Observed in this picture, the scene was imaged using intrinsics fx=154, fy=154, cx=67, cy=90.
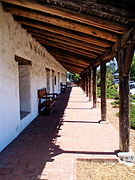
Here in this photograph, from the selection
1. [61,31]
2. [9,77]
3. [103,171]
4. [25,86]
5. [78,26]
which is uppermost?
[61,31]

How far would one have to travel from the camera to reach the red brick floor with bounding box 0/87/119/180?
2.64 meters

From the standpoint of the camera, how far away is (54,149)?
3.46 m

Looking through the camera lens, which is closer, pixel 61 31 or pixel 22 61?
pixel 61 31

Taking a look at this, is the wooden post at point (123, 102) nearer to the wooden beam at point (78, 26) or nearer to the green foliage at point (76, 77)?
the wooden beam at point (78, 26)

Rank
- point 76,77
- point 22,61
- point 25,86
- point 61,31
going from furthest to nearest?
point 76,77, point 25,86, point 22,61, point 61,31

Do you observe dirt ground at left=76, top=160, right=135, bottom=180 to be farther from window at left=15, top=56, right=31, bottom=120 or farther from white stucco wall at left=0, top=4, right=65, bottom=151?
window at left=15, top=56, right=31, bottom=120

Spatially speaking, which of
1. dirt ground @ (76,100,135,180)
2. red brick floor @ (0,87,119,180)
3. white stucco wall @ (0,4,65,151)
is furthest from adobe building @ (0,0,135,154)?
dirt ground @ (76,100,135,180)

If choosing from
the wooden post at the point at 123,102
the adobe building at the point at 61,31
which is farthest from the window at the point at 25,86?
the wooden post at the point at 123,102

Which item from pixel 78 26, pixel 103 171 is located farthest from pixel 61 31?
pixel 103 171

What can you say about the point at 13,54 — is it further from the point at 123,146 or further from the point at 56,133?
the point at 123,146

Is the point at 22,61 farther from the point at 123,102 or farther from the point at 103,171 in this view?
the point at 103,171

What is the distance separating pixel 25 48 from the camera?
4.91m

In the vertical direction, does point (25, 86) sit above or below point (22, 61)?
below

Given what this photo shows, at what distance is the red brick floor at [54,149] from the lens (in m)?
2.64
